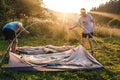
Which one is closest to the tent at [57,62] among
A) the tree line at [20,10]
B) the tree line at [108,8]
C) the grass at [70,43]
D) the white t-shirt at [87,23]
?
the grass at [70,43]

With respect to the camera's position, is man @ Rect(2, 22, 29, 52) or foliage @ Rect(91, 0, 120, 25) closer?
man @ Rect(2, 22, 29, 52)

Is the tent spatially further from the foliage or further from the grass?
the foliage

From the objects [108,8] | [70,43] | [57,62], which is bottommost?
[108,8]

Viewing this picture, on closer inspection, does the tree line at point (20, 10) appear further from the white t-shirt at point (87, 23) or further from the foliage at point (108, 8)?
the foliage at point (108, 8)

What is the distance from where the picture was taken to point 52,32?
19266mm

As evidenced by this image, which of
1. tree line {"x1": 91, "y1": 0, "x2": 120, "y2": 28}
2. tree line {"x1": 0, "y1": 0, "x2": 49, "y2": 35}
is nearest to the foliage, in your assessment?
tree line {"x1": 91, "y1": 0, "x2": 120, "y2": 28}

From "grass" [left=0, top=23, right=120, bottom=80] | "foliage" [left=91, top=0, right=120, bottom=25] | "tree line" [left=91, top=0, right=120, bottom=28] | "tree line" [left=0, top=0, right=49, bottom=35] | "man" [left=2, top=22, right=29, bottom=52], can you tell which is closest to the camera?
"grass" [left=0, top=23, right=120, bottom=80]

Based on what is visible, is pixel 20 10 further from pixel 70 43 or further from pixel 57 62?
pixel 57 62

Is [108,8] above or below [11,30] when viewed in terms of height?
below

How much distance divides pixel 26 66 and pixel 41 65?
458mm

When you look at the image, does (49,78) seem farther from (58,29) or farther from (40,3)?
(40,3)

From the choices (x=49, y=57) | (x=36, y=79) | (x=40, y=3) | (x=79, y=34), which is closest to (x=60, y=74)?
(x=36, y=79)

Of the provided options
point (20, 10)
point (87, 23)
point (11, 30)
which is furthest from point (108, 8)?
point (11, 30)

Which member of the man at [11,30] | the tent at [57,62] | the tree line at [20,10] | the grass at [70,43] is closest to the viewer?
the grass at [70,43]
